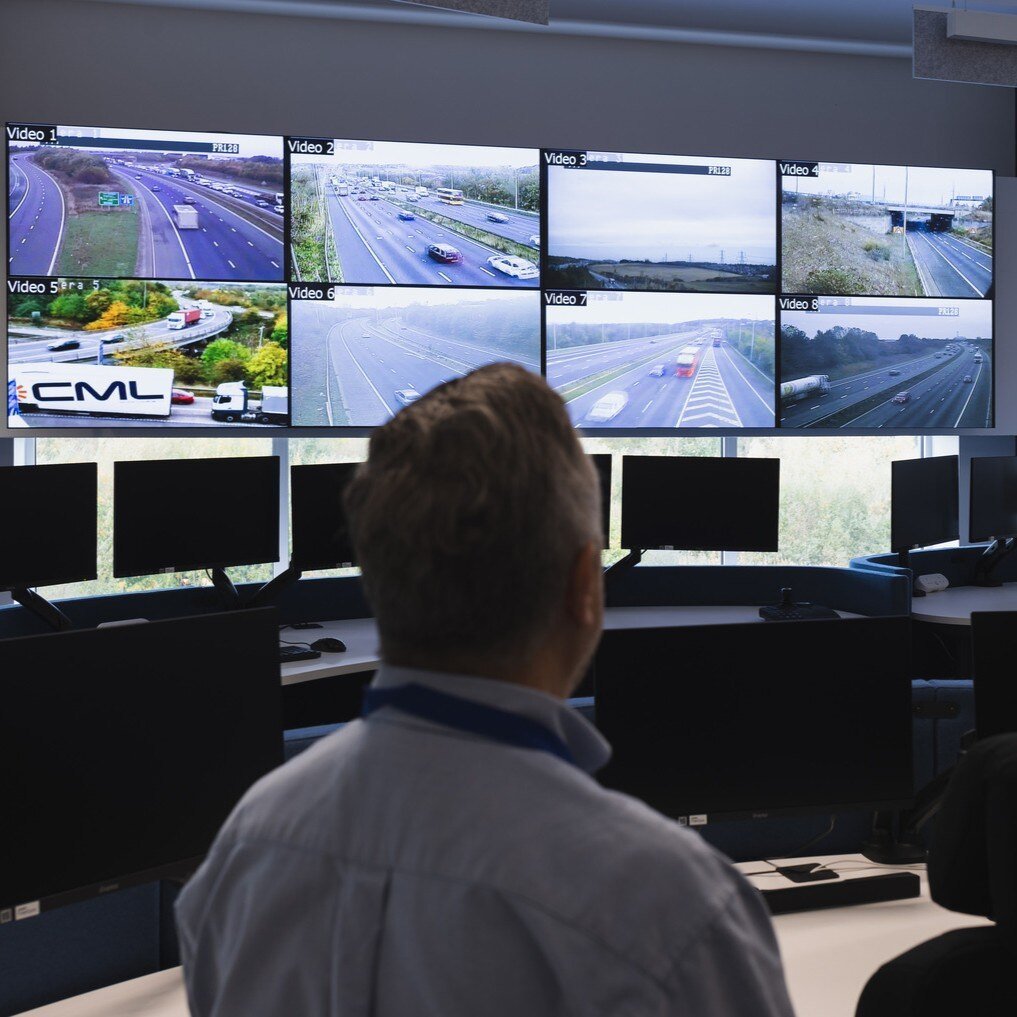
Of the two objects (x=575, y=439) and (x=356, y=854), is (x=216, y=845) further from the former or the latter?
(x=575, y=439)

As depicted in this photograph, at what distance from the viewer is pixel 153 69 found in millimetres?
4598

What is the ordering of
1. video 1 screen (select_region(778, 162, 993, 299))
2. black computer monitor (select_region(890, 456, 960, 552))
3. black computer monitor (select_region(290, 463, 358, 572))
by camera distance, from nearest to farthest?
black computer monitor (select_region(290, 463, 358, 572)) → black computer monitor (select_region(890, 456, 960, 552)) → video 1 screen (select_region(778, 162, 993, 299))

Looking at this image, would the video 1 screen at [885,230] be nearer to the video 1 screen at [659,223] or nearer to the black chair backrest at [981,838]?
the video 1 screen at [659,223]

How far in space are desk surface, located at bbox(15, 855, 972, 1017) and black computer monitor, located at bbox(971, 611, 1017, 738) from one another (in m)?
0.28

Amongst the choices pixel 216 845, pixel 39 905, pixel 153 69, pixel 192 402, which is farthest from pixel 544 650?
pixel 153 69

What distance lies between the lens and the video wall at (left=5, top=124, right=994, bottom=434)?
445 cm

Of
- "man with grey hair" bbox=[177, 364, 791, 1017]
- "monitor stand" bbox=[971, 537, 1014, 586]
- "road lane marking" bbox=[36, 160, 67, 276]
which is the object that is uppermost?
"road lane marking" bbox=[36, 160, 67, 276]

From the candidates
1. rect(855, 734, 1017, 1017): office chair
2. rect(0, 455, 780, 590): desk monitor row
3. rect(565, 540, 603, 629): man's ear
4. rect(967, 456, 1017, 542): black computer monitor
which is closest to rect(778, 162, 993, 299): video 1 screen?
rect(967, 456, 1017, 542): black computer monitor

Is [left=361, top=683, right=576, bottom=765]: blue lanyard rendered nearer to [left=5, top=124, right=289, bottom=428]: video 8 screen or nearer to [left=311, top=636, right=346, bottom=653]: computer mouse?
[left=311, top=636, right=346, bottom=653]: computer mouse

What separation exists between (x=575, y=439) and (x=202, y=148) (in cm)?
430

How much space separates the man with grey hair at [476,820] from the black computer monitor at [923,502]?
380 cm

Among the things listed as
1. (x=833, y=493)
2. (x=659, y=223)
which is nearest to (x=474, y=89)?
(x=659, y=223)

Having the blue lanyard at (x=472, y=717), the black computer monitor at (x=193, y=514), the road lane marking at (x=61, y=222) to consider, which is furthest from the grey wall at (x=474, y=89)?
the blue lanyard at (x=472, y=717)

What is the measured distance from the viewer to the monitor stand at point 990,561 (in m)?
4.73
